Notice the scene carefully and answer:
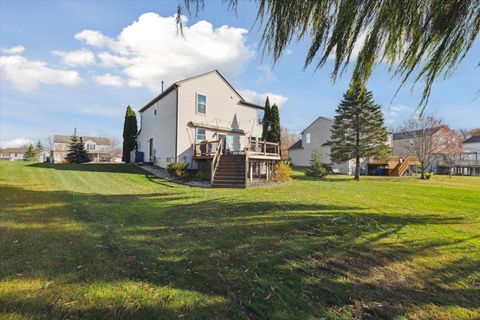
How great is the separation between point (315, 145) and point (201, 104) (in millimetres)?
21055

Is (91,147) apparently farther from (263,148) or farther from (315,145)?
(263,148)

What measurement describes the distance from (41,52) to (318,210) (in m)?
11.7

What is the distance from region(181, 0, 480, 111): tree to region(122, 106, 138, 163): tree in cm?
2387

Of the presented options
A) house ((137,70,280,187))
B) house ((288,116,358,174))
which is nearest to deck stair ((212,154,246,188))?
house ((137,70,280,187))

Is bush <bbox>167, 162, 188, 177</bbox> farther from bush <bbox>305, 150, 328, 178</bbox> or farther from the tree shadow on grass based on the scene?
bush <bbox>305, 150, 328, 178</bbox>

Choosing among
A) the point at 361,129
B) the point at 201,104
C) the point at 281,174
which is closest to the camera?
the point at 281,174

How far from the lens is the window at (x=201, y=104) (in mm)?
18278

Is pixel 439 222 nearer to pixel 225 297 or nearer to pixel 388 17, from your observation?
pixel 388 17

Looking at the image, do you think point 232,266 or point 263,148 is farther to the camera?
point 263,148

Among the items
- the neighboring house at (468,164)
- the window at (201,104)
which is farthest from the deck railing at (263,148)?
the neighboring house at (468,164)

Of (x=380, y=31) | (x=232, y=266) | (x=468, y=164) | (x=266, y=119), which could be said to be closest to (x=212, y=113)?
(x=266, y=119)

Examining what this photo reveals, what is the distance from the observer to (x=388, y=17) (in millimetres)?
3369

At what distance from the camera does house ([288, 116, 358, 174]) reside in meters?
32.6

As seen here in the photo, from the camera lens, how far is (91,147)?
6325cm
